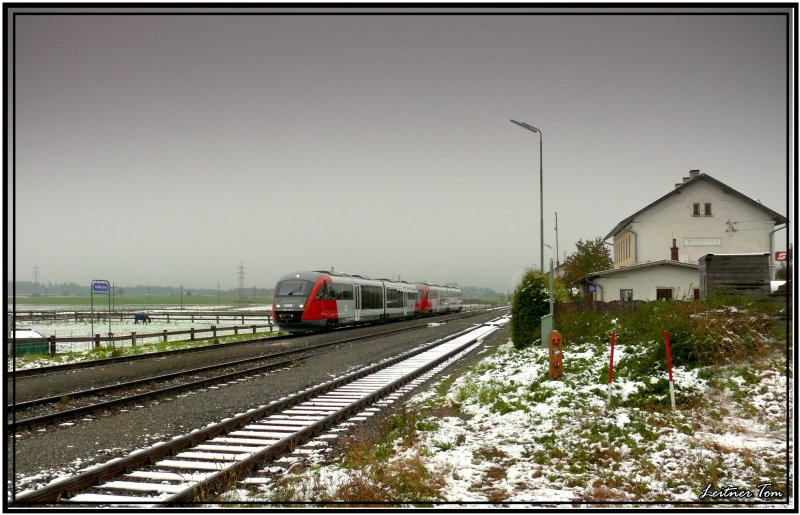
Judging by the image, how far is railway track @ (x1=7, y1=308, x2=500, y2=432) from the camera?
10.2 m

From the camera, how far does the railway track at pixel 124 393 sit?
1019 cm

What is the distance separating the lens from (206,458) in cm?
741

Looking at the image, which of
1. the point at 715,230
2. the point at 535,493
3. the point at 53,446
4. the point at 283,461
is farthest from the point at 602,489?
the point at 715,230

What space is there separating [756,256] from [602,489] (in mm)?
10365

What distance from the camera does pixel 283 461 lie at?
734 centimetres

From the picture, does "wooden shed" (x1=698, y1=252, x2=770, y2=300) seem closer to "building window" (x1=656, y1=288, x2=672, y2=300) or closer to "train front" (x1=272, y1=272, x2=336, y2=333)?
"building window" (x1=656, y1=288, x2=672, y2=300)

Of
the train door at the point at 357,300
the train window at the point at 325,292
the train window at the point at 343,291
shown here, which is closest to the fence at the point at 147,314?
the train door at the point at 357,300

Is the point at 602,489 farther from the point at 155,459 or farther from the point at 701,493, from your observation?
the point at 155,459

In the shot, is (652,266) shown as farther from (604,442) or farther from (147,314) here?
(147,314)

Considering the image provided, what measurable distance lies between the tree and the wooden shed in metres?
33.3

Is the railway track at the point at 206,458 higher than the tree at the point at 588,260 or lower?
lower

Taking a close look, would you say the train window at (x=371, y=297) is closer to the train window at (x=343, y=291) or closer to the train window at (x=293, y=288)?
the train window at (x=343, y=291)

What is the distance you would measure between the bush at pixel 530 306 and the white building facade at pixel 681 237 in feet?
A: 31.2

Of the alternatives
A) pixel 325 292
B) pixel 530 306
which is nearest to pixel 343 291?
pixel 325 292
